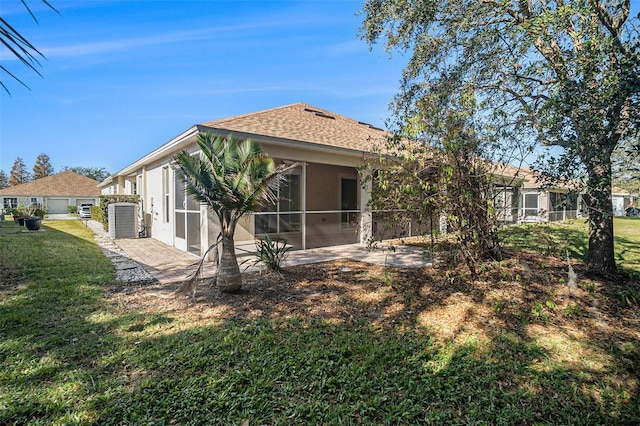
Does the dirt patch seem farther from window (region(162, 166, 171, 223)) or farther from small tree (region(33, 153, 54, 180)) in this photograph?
small tree (region(33, 153, 54, 180))

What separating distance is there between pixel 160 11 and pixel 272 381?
8615mm

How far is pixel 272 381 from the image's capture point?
2957 millimetres

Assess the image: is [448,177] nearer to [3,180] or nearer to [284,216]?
[284,216]

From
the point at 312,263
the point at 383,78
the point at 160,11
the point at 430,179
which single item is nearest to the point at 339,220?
the point at 312,263

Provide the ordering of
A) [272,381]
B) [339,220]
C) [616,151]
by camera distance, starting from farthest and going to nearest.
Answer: [339,220], [616,151], [272,381]

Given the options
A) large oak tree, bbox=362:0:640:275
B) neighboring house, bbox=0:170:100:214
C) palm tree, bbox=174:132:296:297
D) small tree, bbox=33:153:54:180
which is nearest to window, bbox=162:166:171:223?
palm tree, bbox=174:132:296:297

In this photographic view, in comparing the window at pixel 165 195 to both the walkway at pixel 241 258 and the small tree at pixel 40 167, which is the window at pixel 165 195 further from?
the small tree at pixel 40 167

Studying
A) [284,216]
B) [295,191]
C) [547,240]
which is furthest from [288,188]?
[547,240]

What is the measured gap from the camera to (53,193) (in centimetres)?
4056

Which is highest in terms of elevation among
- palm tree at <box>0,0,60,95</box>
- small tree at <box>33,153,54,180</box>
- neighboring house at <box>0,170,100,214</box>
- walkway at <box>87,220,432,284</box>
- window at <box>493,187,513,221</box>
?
small tree at <box>33,153,54,180</box>

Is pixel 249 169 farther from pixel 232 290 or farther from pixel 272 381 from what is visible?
pixel 272 381

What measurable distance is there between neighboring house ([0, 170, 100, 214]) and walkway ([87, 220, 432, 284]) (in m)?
36.3

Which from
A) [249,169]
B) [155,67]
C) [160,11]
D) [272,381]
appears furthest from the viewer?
[155,67]

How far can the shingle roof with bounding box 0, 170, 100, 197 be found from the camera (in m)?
40.2
